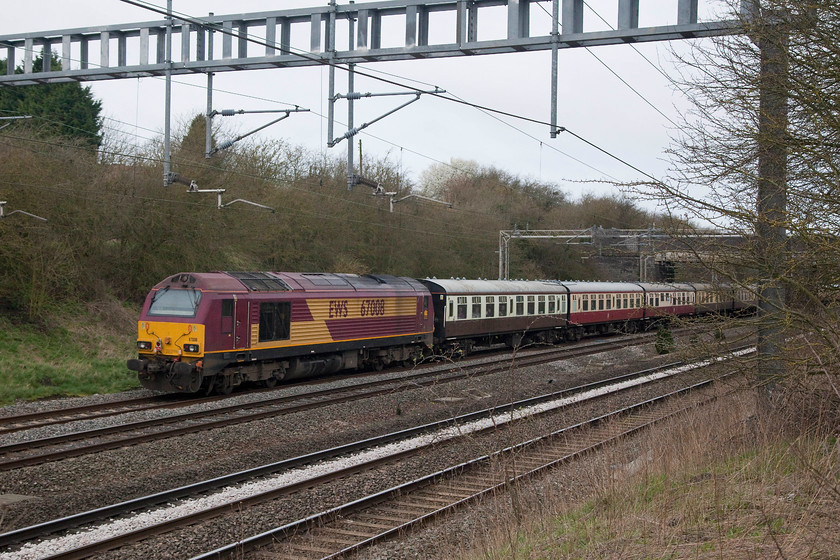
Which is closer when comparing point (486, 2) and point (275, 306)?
point (486, 2)

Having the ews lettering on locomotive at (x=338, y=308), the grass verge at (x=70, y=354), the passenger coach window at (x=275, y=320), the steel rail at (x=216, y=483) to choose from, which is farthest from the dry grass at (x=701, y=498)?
the grass verge at (x=70, y=354)

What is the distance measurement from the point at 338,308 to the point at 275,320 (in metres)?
2.49

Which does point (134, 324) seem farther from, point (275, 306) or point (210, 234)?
point (275, 306)

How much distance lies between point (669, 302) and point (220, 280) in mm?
28917

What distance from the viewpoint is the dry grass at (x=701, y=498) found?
5598mm

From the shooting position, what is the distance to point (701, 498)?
23.2 ft

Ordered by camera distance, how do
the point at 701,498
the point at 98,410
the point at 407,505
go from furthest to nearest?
the point at 98,410 < the point at 407,505 < the point at 701,498

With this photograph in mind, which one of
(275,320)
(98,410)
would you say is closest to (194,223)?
(275,320)

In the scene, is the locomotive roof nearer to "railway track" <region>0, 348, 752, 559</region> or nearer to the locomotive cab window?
the locomotive cab window

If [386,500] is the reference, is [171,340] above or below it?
above

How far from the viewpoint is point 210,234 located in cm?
2917

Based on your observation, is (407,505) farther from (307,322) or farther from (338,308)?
(338,308)

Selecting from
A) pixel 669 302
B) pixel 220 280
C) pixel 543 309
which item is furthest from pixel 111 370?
pixel 669 302

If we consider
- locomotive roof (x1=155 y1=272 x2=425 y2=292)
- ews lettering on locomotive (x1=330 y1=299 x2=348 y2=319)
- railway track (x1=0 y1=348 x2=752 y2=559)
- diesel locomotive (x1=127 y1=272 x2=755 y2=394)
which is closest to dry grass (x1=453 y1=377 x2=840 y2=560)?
railway track (x1=0 y1=348 x2=752 y2=559)
